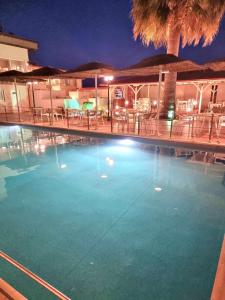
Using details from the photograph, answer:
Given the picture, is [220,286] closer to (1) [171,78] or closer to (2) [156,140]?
(2) [156,140]

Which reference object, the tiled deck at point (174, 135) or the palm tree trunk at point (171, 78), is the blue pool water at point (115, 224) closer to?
the tiled deck at point (174, 135)

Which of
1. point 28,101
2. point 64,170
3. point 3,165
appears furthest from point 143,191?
point 28,101

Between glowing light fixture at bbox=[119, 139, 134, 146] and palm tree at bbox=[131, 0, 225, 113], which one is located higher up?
palm tree at bbox=[131, 0, 225, 113]

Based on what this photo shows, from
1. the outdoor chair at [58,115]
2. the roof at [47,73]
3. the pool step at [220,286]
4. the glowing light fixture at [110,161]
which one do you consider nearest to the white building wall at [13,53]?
the outdoor chair at [58,115]

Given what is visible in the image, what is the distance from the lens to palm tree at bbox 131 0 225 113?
8539 mm

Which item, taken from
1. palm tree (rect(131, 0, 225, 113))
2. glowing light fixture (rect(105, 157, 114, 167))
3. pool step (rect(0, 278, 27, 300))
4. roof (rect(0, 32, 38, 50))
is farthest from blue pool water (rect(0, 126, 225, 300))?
roof (rect(0, 32, 38, 50))

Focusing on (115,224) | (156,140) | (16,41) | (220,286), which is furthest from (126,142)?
(16,41)

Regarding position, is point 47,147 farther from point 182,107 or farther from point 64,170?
point 182,107

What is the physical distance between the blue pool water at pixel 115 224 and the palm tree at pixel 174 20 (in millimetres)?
5995

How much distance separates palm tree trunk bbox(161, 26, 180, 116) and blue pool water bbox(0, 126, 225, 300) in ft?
13.9

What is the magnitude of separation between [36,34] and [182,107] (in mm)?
44777

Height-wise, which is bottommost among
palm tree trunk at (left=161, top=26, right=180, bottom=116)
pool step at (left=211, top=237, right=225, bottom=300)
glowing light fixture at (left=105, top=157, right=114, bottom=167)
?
glowing light fixture at (left=105, top=157, right=114, bottom=167)

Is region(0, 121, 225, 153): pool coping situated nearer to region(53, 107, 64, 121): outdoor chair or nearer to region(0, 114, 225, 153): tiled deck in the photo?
region(0, 114, 225, 153): tiled deck

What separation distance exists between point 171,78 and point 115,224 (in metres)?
8.61
